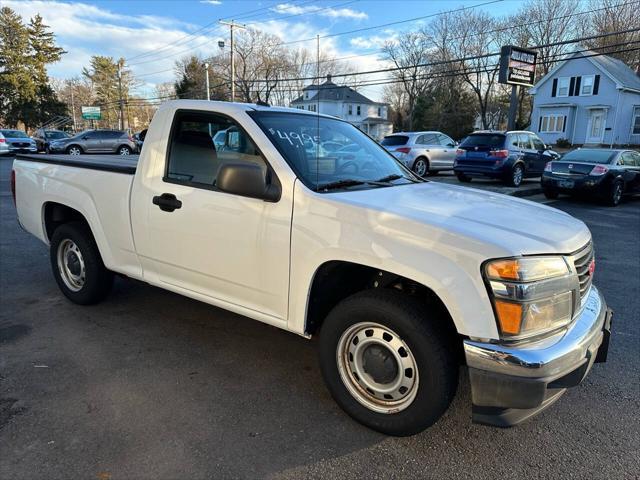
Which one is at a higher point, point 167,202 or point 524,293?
point 167,202

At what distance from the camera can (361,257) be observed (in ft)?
8.62

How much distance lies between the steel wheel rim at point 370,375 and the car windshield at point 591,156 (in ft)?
39.8

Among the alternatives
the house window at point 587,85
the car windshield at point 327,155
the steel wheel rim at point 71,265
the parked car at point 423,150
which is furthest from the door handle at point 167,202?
the house window at point 587,85

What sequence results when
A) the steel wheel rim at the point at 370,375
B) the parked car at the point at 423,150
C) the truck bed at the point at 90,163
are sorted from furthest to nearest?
the parked car at the point at 423,150 → the truck bed at the point at 90,163 → the steel wheel rim at the point at 370,375

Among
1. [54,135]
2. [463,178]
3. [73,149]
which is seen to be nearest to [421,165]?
[463,178]

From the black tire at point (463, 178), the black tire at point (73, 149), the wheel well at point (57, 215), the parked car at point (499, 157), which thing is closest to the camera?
the wheel well at point (57, 215)

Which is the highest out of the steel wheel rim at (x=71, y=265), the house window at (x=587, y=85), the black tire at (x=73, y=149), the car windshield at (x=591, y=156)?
the house window at (x=587, y=85)

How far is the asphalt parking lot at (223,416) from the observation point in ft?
8.21

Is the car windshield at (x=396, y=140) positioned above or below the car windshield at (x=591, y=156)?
above

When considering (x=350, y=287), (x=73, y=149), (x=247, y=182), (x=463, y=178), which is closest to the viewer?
(x=247, y=182)

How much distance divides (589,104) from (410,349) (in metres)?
43.2

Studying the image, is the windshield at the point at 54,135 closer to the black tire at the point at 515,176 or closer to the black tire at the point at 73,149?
the black tire at the point at 73,149

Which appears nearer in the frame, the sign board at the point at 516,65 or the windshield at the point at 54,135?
the sign board at the point at 516,65

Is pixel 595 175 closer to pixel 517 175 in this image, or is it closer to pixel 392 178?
pixel 517 175
